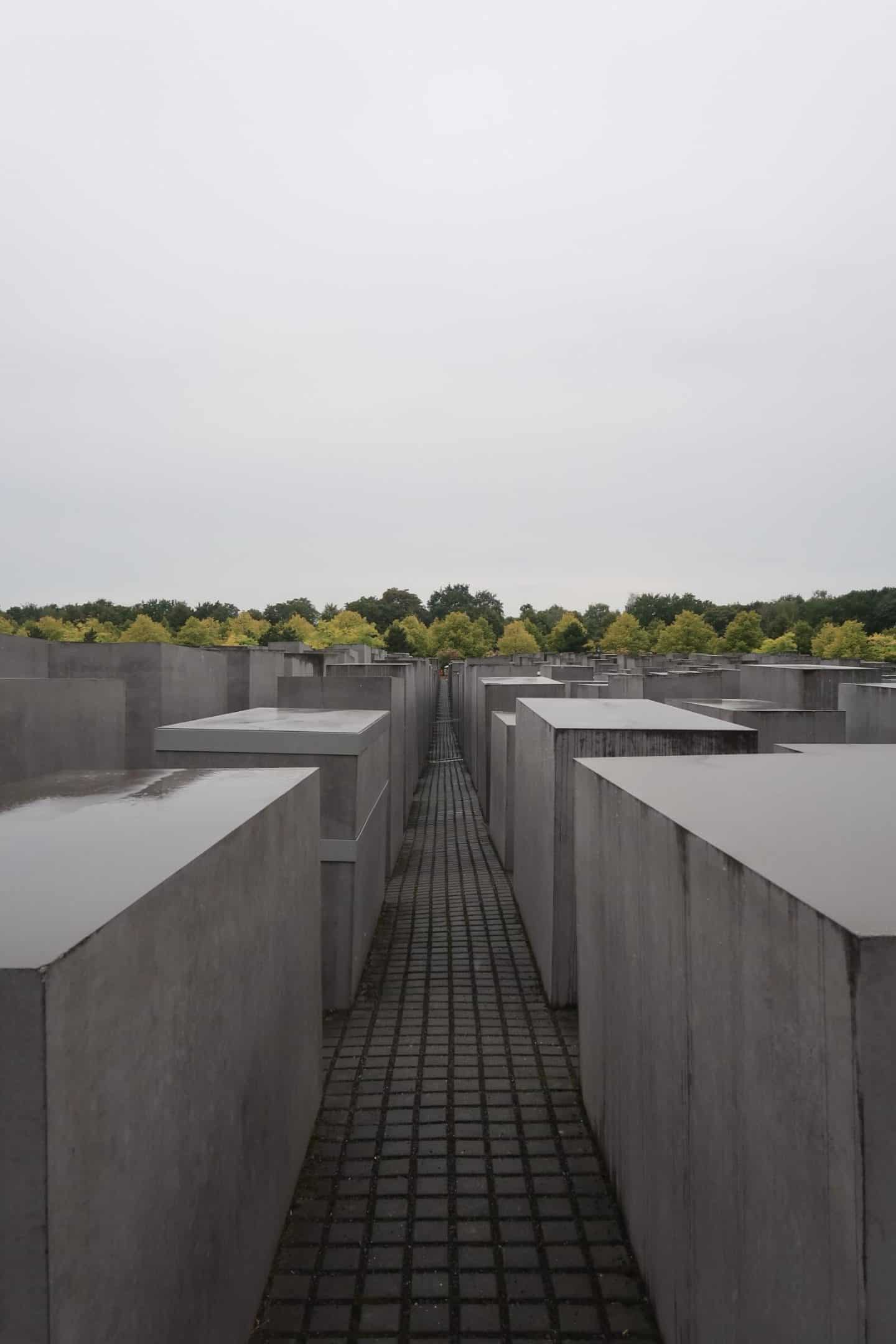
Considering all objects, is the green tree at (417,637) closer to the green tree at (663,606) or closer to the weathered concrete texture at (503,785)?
the green tree at (663,606)

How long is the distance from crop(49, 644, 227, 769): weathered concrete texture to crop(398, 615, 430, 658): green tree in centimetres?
6046

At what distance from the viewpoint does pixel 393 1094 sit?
17.0 feet

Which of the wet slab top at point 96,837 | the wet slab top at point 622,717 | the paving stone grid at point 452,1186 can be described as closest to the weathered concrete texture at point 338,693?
the wet slab top at point 622,717

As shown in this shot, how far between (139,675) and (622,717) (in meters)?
7.35

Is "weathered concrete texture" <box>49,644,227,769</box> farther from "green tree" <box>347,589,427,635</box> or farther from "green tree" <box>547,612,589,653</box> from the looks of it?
"green tree" <box>347,589,427,635</box>

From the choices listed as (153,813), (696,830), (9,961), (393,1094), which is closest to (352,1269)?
(393,1094)

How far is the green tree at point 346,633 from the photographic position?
49000mm

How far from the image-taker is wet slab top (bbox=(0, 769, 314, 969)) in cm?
205

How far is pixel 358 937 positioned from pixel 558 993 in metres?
1.70

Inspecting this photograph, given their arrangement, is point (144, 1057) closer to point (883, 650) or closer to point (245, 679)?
point (245, 679)

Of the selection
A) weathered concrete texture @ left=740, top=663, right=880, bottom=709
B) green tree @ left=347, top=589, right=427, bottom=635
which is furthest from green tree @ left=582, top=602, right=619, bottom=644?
weathered concrete texture @ left=740, top=663, right=880, bottom=709

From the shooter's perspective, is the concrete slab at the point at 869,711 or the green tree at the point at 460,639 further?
the green tree at the point at 460,639

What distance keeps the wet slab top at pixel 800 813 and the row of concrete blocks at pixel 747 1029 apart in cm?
1

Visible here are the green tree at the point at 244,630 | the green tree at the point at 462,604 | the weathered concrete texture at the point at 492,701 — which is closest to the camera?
the weathered concrete texture at the point at 492,701
